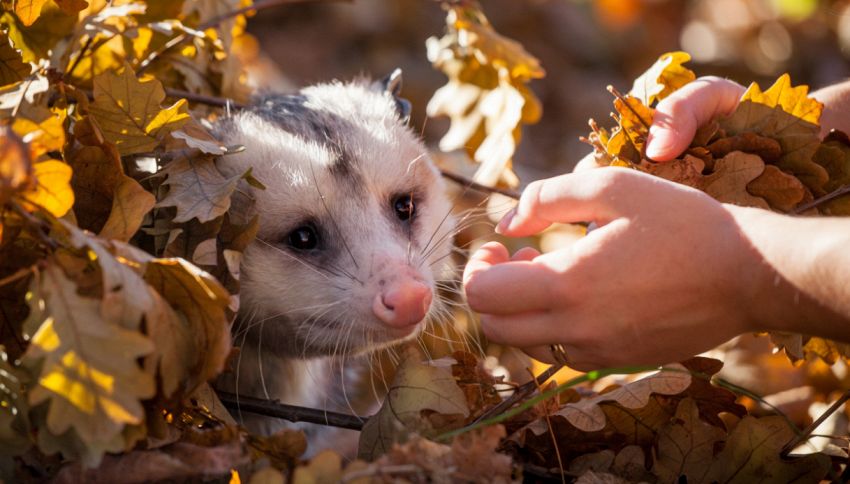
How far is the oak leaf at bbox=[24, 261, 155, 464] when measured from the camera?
1052mm

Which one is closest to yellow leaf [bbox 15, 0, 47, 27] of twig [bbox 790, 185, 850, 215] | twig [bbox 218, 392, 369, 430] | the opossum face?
the opossum face

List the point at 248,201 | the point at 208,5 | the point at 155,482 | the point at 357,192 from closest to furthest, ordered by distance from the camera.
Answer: the point at 155,482, the point at 248,201, the point at 357,192, the point at 208,5

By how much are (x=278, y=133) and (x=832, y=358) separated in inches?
49.8

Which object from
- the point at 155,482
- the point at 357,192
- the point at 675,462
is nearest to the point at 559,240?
the point at 357,192

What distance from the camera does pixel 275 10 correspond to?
534 cm

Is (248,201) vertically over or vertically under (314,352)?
over

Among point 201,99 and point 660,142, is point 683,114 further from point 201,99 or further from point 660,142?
point 201,99

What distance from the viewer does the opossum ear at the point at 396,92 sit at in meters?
2.24

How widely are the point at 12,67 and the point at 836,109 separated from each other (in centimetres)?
167

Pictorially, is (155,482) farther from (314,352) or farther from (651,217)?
(651,217)

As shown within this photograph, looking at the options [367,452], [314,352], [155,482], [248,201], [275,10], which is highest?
[248,201]

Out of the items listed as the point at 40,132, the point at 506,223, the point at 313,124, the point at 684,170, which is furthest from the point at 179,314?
the point at 684,170

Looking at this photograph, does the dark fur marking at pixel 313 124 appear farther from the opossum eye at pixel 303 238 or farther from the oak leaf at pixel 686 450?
the oak leaf at pixel 686 450

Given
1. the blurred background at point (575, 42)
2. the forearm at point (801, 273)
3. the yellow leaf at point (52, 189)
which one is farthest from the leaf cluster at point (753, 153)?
the blurred background at point (575, 42)
